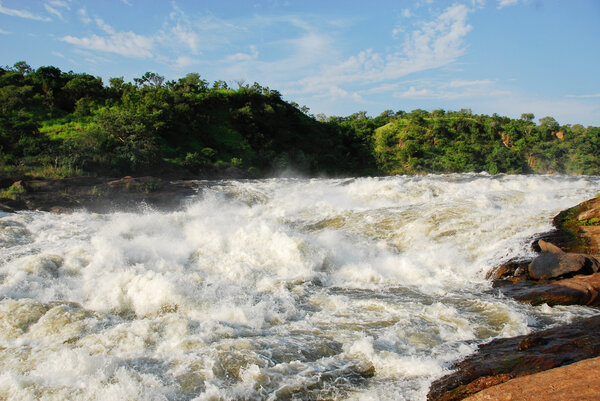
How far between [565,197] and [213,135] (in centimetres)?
→ 2485

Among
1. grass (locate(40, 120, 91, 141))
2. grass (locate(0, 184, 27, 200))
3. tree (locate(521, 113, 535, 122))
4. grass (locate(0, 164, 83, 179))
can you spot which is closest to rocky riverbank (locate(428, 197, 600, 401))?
grass (locate(0, 184, 27, 200))

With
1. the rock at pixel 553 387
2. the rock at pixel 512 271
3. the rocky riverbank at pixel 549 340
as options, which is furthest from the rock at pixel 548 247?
the rock at pixel 553 387

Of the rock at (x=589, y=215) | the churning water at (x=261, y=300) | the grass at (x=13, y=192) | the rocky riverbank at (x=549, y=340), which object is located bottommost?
the churning water at (x=261, y=300)

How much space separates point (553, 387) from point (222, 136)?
30.6 m

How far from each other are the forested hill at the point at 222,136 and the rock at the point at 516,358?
1743cm

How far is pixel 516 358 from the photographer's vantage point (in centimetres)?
506

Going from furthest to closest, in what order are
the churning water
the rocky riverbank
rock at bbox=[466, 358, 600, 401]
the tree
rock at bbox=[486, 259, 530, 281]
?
the tree < rock at bbox=[486, 259, 530, 281] < the churning water < the rocky riverbank < rock at bbox=[466, 358, 600, 401]

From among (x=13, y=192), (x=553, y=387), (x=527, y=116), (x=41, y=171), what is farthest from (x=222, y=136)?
(x=527, y=116)

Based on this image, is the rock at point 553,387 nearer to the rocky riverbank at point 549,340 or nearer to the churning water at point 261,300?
the rocky riverbank at point 549,340

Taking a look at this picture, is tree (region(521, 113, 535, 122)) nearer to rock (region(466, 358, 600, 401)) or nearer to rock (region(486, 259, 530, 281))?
rock (region(486, 259, 530, 281))

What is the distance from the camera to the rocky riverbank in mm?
3979

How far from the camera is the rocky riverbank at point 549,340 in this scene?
3.98 meters

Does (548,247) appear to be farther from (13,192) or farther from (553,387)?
(13,192)

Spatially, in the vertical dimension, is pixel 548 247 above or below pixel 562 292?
above
